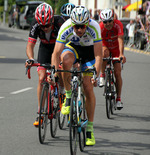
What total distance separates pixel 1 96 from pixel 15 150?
16.6ft

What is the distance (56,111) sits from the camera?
7402 mm

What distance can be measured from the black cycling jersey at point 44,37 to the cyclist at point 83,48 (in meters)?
0.43

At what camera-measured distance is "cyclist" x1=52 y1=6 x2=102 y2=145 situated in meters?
6.58

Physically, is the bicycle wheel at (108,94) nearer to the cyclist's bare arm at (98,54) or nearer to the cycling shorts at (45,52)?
the cycling shorts at (45,52)

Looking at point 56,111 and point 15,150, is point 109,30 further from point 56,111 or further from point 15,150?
point 15,150

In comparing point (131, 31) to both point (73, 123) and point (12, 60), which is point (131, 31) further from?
point (73, 123)

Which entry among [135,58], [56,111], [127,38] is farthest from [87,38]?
[127,38]

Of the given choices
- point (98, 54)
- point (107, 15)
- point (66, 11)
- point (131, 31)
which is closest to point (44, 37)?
point (98, 54)

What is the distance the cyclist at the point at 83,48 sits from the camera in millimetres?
6576

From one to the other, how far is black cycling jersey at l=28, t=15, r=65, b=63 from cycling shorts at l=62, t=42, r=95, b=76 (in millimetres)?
481

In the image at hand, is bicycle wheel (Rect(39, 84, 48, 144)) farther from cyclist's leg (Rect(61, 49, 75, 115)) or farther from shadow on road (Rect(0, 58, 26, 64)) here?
shadow on road (Rect(0, 58, 26, 64))

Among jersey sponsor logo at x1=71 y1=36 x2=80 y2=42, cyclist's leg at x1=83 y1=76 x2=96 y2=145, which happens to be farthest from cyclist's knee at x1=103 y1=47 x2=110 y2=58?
cyclist's leg at x1=83 y1=76 x2=96 y2=145

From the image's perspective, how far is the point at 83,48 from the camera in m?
7.30

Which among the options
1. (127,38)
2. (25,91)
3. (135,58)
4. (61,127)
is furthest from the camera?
(127,38)
